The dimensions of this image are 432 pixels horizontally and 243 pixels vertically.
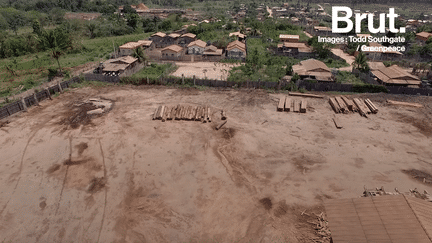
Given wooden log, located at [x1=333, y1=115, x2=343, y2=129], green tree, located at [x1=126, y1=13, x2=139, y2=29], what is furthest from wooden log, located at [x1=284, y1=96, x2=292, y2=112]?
green tree, located at [x1=126, y1=13, x2=139, y2=29]

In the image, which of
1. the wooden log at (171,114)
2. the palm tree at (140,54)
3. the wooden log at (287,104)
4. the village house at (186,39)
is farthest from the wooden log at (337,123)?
the village house at (186,39)

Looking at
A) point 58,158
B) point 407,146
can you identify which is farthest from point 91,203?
point 407,146

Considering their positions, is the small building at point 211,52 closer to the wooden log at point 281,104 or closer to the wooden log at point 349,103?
the wooden log at point 281,104

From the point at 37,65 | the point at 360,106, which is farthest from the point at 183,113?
the point at 37,65

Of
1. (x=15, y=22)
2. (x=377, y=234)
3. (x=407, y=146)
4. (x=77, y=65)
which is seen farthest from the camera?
(x=15, y=22)

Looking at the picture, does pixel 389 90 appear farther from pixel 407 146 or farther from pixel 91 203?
pixel 91 203
